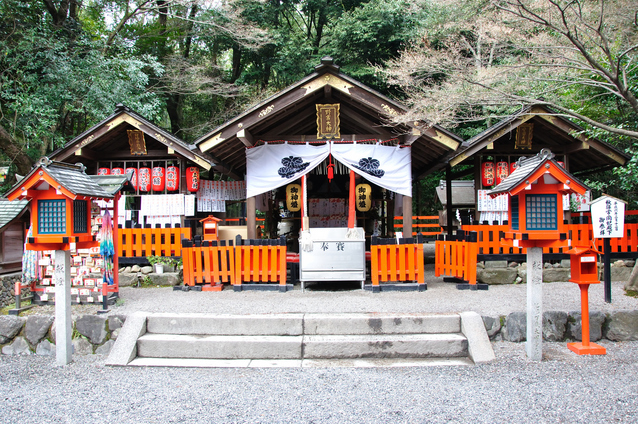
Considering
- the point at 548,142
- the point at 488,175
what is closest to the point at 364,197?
the point at 488,175

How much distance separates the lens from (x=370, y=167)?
30.1 feet

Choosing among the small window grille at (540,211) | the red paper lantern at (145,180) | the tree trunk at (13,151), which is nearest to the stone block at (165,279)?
the red paper lantern at (145,180)

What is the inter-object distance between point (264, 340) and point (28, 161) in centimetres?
1153

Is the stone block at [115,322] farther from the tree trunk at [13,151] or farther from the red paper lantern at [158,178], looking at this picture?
the tree trunk at [13,151]

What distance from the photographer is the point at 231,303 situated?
7344 mm

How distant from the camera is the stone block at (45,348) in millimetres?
6262

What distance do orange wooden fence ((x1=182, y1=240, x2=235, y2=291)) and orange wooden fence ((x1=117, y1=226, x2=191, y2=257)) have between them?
5.97 feet

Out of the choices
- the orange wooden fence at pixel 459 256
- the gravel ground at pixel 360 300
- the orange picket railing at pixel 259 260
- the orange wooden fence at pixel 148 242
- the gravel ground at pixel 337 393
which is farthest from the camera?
the orange wooden fence at pixel 148 242

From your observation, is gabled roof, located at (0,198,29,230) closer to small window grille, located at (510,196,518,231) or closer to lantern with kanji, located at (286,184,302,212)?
Result: lantern with kanji, located at (286,184,302,212)

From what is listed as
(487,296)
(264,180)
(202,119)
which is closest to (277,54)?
(202,119)

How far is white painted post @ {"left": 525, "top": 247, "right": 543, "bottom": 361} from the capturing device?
5336 mm

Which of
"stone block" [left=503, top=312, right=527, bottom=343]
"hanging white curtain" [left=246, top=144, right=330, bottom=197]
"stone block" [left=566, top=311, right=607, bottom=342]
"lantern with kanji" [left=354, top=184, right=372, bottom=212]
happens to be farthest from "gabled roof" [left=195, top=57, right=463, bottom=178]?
"stone block" [left=566, top=311, right=607, bottom=342]

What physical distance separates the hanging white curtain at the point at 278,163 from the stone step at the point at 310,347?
4341 mm

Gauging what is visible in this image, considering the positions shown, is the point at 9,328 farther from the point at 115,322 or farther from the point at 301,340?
the point at 301,340
